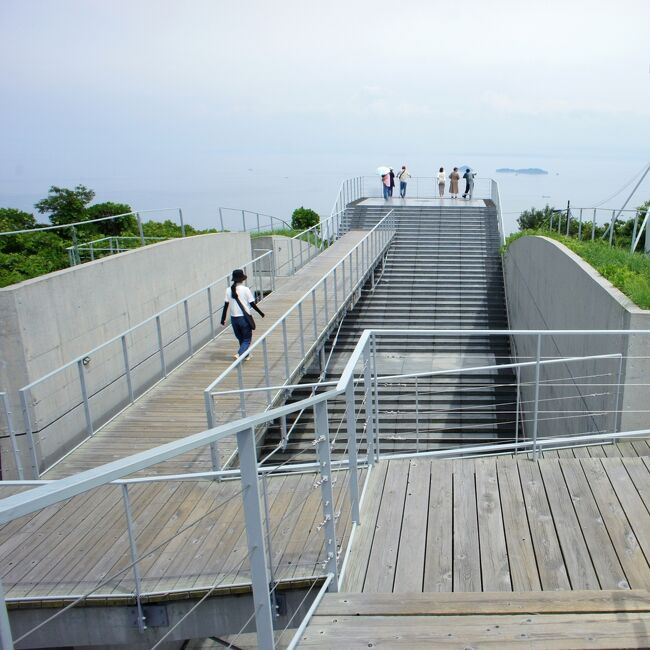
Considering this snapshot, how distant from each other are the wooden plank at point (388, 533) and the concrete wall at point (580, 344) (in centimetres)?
195

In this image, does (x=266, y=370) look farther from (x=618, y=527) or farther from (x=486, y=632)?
(x=486, y=632)

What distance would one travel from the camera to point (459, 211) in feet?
74.0

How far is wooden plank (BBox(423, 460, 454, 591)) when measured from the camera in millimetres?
3227

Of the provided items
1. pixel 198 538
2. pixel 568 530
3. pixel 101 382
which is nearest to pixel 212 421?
pixel 198 538

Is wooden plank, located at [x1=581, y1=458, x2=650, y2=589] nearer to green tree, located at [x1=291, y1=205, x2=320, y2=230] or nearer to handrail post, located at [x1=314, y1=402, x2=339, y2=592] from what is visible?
handrail post, located at [x1=314, y1=402, x2=339, y2=592]

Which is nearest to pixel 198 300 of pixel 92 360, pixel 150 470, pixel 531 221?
pixel 92 360

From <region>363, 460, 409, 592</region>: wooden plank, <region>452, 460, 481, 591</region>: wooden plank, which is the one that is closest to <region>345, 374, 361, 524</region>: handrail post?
<region>363, 460, 409, 592</region>: wooden plank

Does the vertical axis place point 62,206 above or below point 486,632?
above

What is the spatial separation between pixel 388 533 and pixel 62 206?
66.5ft

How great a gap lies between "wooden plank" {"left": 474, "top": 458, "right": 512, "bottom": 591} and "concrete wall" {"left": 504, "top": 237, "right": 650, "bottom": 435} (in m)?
1.35

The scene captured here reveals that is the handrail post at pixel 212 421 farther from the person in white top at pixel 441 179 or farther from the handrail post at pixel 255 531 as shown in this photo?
the person in white top at pixel 441 179

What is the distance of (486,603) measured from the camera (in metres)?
2.77

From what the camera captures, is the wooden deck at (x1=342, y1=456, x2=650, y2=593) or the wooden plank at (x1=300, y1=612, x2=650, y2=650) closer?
the wooden plank at (x1=300, y1=612, x2=650, y2=650)

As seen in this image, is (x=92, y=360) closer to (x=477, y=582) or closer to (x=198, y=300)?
(x=198, y=300)
